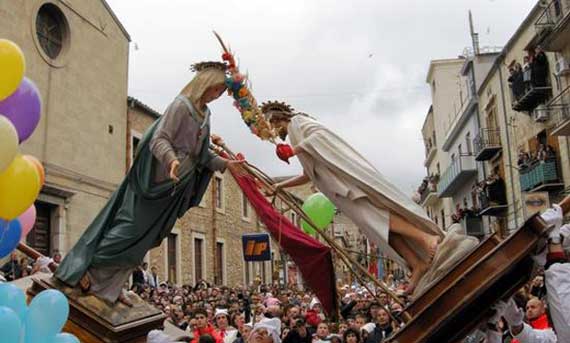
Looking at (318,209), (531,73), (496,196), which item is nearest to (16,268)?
(318,209)

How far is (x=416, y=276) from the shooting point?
12.2 ft

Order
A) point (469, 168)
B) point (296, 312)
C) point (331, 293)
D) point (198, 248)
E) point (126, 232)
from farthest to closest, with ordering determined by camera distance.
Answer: point (469, 168) → point (198, 248) → point (296, 312) → point (331, 293) → point (126, 232)

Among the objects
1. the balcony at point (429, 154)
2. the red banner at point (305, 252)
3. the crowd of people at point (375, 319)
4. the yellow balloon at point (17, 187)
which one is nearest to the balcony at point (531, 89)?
the crowd of people at point (375, 319)

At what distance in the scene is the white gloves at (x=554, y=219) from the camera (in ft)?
9.23

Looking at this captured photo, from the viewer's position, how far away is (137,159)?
4.57m

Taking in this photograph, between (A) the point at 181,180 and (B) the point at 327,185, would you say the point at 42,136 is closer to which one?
(A) the point at 181,180

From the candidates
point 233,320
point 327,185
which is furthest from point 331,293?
point 233,320

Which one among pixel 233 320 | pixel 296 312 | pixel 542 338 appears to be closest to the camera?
pixel 542 338

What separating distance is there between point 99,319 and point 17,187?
3.58ft

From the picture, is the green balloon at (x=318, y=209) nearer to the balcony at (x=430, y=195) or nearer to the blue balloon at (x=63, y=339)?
the blue balloon at (x=63, y=339)

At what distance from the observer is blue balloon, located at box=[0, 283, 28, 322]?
3.34 m

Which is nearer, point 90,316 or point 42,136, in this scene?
point 90,316

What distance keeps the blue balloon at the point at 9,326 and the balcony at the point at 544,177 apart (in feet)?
52.7

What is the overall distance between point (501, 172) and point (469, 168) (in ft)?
15.1
